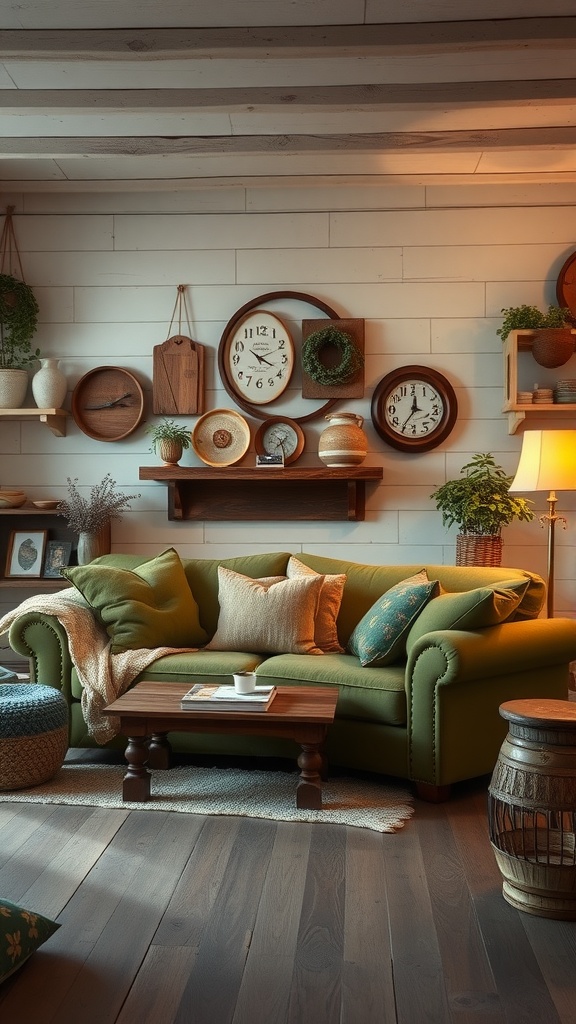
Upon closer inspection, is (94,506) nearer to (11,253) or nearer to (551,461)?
(11,253)

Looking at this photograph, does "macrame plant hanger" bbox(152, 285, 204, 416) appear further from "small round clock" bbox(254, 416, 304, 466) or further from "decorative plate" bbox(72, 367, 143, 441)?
"small round clock" bbox(254, 416, 304, 466)

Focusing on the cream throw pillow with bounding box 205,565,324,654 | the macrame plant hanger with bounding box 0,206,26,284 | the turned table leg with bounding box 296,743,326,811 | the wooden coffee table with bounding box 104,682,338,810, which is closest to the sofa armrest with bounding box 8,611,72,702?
the wooden coffee table with bounding box 104,682,338,810

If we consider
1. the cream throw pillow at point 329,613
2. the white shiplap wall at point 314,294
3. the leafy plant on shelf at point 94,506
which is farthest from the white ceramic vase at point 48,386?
the cream throw pillow at point 329,613

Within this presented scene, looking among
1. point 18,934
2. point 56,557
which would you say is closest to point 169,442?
point 56,557

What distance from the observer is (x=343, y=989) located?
2.30 m

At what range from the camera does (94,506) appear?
5.18 meters

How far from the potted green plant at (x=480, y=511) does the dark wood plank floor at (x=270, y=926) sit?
1.64m

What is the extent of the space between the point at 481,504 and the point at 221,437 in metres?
1.43

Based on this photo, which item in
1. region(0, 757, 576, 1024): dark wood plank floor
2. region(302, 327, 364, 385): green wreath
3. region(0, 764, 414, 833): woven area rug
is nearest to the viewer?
region(0, 757, 576, 1024): dark wood plank floor

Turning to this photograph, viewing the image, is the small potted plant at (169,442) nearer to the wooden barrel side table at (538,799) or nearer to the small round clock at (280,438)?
the small round clock at (280,438)

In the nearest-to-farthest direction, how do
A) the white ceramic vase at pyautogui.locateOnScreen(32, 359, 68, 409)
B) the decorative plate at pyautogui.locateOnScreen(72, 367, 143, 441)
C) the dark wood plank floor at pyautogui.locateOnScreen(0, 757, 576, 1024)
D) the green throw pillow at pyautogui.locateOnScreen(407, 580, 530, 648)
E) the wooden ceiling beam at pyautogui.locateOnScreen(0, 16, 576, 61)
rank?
1. the dark wood plank floor at pyautogui.locateOnScreen(0, 757, 576, 1024)
2. the wooden ceiling beam at pyautogui.locateOnScreen(0, 16, 576, 61)
3. the green throw pillow at pyautogui.locateOnScreen(407, 580, 530, 648)
4. the white ceramic vase at pyautogui.locateOnScreen(32, 359, 68, 409)
5. the decorative plate at pyautogui.locateOnScreen(72, 367, 143, 441)

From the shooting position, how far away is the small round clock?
524cm

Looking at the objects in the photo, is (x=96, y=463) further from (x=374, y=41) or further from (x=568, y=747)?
(x=568, y=747)

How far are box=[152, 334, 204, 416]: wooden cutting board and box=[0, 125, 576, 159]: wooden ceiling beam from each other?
1026mm
